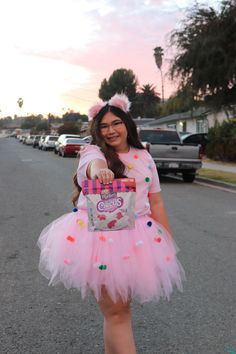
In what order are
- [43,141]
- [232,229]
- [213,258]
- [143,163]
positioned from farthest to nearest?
[43,141]
[232,229]
[213,258]
[143,163]

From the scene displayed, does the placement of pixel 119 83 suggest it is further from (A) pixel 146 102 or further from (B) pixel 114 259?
(B) pixel 114 259

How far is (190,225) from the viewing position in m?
8.43

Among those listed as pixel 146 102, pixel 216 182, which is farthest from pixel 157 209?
pixel 146 102

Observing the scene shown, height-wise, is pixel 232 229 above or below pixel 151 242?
below

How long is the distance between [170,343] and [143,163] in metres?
1.57

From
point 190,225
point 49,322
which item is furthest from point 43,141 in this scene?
point 49,322

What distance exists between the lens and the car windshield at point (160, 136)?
667 inches

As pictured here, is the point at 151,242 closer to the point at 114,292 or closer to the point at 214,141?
the point at 114,292

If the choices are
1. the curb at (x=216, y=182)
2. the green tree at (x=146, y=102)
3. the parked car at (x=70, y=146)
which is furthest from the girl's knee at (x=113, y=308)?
the green tree at (x=146, y=102)

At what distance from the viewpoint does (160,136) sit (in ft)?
57.1

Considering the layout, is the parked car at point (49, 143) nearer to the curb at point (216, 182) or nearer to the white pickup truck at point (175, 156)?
the curb at point (216, 182)

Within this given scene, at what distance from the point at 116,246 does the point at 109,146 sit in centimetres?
60

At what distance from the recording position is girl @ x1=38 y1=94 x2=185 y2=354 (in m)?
2.64

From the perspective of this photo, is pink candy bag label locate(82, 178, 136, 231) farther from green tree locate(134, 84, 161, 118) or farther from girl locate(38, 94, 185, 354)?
green tree locate(134, 84, 161, 118)
